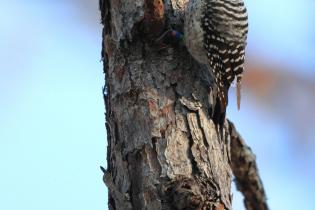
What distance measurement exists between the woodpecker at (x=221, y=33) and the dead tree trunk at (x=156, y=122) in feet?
1.26

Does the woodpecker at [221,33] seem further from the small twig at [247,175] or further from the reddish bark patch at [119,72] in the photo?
the reddish bark patch at [119,72]

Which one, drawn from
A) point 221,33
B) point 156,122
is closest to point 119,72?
point 156,122

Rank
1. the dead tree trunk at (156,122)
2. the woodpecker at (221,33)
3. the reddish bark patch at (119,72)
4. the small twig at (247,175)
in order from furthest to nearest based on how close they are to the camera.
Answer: the woodpecker at (221,33)
the small twig at (247,175)
the reddish bark patch at (119,72)
the dead tree trunk at (156,122)

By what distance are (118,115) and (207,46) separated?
1350 millimetres

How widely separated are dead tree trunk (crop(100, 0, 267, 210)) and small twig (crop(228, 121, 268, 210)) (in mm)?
20

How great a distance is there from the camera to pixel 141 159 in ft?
12.3

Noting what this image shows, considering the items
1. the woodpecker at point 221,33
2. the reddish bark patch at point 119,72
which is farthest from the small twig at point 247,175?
the reddish bark patch at point 119,72

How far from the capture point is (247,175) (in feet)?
15.1

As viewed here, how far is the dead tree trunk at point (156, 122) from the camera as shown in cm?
358

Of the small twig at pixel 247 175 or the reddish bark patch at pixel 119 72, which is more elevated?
the reddish bark patch at pixel 119 72

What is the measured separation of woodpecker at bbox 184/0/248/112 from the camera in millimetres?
4945

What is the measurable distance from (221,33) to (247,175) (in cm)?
→ 123

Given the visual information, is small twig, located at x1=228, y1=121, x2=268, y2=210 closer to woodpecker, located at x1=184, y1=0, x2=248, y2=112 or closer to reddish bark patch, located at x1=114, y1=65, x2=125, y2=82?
woodpecker, located at x1=184, y1=0, x2=248, y2=112

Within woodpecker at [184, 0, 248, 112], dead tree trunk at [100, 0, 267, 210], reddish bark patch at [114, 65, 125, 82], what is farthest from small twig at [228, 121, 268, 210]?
reddish bark patch at [114, 65, 125, 82]
